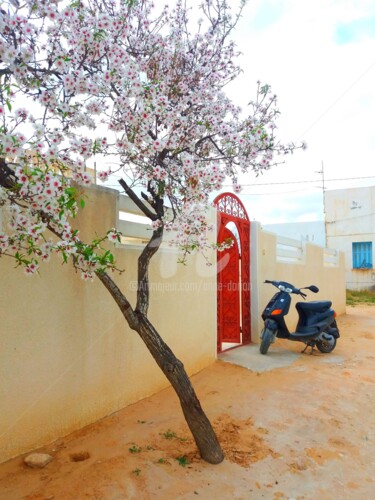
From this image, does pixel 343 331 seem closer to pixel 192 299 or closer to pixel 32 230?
pixel 192 299

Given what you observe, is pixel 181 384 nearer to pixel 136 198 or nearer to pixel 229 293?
pixel 136 198

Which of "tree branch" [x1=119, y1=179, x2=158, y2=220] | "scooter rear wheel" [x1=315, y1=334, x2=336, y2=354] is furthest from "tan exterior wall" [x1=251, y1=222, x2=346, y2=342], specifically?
"tree branch" [x1=119, y1=179, x2=158, y2=220]

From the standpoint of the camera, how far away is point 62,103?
2.12 m

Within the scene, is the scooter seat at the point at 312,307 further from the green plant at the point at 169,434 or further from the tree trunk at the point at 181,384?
the tree trunk at the point at 181,384

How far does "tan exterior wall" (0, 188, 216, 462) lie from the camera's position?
Result: 2551 mm

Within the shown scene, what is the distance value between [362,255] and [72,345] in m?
17.4

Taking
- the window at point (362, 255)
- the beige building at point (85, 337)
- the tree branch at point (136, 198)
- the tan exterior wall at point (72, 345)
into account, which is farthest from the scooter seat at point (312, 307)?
the window at point (362, 255)

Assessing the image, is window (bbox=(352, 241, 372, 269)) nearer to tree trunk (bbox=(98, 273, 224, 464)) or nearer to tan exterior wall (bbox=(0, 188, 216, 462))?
tan exterior wall (bbox=(0, 188, 216, 462))

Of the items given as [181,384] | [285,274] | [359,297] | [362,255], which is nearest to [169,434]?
[181,384]

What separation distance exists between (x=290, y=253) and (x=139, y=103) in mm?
6045

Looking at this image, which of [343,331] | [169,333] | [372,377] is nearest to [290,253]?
[343,331]

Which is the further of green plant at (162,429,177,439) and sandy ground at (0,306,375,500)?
green plant at (162,429,177,439)

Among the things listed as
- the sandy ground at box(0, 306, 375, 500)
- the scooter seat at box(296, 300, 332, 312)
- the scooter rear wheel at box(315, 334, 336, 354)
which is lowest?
the sandy ground at box(0, 306, 375, 500)

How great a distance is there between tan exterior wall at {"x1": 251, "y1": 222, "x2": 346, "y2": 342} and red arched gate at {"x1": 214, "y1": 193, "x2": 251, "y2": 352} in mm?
132
